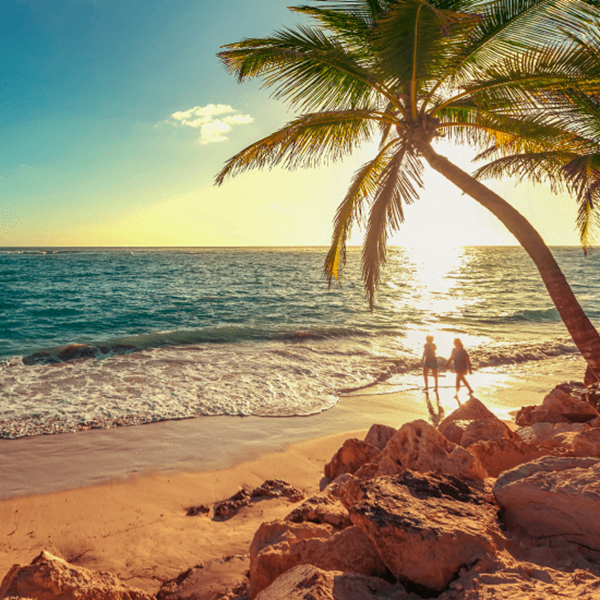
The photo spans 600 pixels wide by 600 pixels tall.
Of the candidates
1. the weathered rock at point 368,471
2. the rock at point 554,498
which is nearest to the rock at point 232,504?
the weathered rock at point 368,471

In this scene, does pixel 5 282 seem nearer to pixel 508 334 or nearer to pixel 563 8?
pixel 508 334

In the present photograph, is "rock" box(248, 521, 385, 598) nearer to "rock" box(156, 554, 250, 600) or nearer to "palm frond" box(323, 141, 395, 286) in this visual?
"rock" box(156, 554, 250, 600)

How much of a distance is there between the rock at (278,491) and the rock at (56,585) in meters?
2.36

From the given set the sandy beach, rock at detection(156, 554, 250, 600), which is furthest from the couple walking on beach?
rock at detection(156, 554, 250, 600)

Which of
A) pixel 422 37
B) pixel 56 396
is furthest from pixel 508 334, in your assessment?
pixel 56 396

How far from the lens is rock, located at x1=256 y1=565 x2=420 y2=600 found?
216cm

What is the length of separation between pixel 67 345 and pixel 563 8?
58.3 feet

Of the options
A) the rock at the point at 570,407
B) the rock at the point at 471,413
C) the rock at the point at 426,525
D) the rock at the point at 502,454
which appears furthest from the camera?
the rock at the point at 471,413

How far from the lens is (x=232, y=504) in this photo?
16.6ft

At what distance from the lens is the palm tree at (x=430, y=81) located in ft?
18.3

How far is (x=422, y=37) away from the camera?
18.6 ft

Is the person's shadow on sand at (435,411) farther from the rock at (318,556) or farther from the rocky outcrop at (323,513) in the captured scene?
the rock at (318,556)

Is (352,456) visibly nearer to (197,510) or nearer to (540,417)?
(197,510)

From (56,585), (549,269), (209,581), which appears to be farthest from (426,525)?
(549,269)
